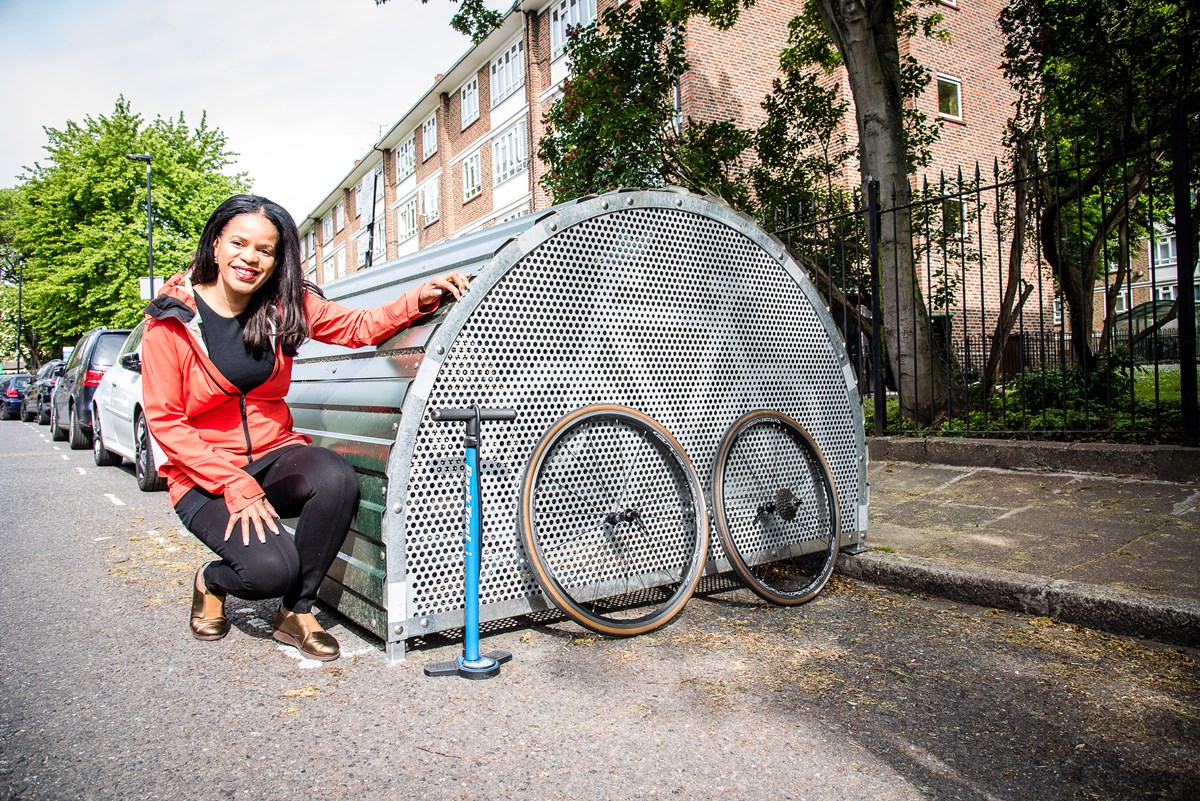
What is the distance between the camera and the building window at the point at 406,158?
39062mm

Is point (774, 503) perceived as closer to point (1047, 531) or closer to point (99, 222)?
point (1047, 531)

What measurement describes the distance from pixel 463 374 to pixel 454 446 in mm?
287

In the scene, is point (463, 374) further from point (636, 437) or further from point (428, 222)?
point (428, 222)

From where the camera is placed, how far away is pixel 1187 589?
361cm

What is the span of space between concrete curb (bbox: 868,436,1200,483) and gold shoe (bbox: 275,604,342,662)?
227 inches

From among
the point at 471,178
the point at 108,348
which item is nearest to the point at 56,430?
the point at 108,348

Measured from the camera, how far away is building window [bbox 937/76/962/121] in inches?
875

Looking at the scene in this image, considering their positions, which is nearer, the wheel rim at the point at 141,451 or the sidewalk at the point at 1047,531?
the sidewalk at the point at 1047,531

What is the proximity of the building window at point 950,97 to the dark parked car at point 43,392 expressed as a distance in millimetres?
23813

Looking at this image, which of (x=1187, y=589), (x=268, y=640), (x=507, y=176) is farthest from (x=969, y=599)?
(x=507, y=176)

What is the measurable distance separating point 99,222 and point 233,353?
41.4 meters

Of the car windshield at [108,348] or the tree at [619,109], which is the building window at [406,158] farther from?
the tree at [619,109]

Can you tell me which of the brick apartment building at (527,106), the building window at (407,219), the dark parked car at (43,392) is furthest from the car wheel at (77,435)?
the building window at (407,219)

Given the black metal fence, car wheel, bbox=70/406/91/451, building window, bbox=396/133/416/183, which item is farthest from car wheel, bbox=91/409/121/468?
building window, bbox=396/133/416/183
